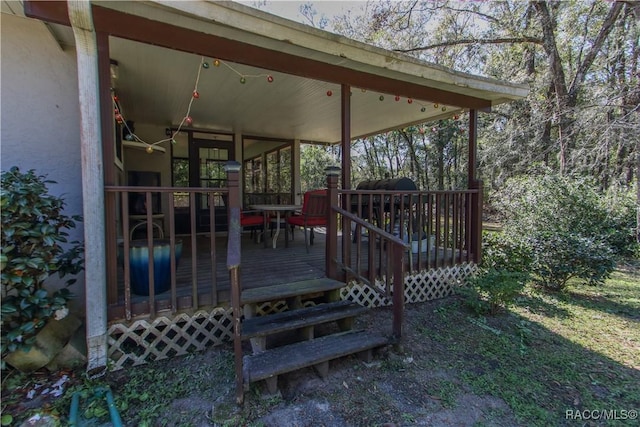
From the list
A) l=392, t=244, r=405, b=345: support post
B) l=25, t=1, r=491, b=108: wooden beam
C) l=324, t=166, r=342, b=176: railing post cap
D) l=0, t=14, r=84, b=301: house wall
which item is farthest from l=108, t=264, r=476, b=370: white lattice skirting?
l=25, t=1, r=491, b=108: wooden beam

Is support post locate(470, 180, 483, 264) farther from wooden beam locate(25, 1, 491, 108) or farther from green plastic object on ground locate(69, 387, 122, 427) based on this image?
green plastic object on ground locate(69, 387, 122, 427)

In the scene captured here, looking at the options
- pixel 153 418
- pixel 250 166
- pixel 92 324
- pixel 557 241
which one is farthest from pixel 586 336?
pixel 250 166

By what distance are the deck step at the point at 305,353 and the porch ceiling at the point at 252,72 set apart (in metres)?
2.43

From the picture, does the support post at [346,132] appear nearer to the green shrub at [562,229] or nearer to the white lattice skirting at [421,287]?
the white lattice skirting at [421,287]

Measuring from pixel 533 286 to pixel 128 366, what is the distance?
Answer: 522 cm

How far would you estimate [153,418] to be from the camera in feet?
6.11

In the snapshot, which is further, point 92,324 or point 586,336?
point 586,336

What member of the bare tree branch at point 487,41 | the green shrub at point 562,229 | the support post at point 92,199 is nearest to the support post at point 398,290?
the support post at point 92,199

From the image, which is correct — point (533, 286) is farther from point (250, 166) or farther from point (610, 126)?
point (250, 166)

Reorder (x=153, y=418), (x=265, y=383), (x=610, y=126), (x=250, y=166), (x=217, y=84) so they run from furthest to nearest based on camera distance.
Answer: (x=250, y=166), (x=610, y=126), (x=217, y=84), (x=265, y=383), (x=153, y=418)

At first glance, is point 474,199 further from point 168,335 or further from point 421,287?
point 168,335

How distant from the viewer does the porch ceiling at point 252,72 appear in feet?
7.50

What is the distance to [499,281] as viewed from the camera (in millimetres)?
3461

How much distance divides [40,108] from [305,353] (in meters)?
3.06
